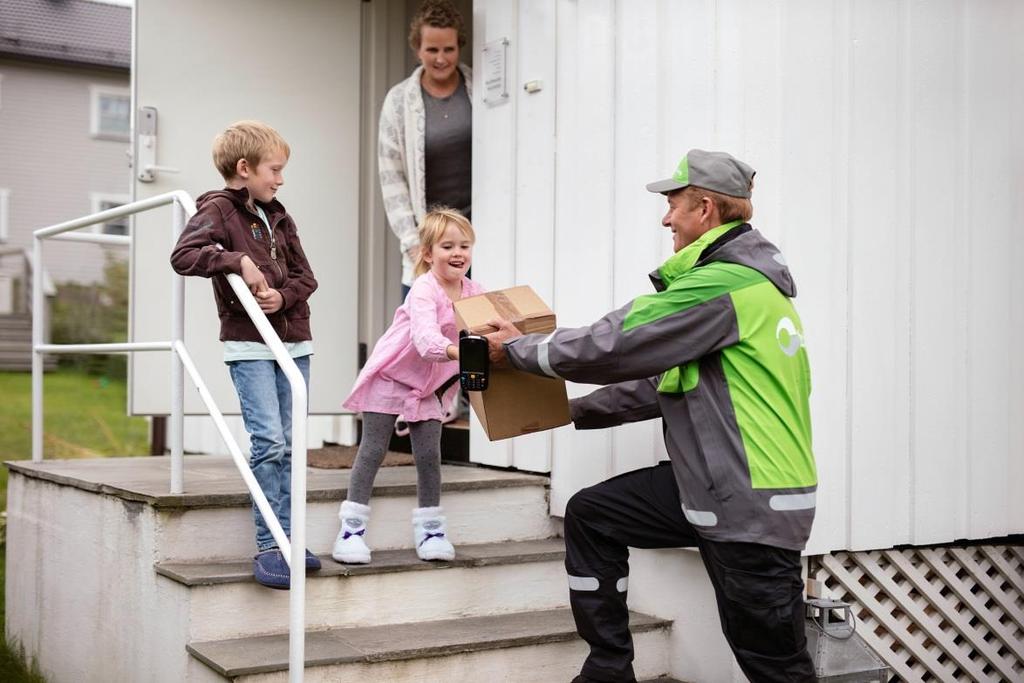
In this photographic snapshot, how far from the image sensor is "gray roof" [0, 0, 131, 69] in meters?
22.6

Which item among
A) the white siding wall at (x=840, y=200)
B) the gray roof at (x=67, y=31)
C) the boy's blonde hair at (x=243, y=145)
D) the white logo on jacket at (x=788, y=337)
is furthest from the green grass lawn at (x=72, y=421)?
the gray roof at (x=67, y=31)

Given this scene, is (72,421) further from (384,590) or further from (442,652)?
(442,652)

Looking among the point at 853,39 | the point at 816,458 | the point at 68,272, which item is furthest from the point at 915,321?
the point at 68,272

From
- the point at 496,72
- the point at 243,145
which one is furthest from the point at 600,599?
the point at 496,72

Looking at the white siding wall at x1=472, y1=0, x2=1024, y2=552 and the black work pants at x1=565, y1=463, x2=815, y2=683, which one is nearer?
the black work pants at x1=565, y1=463, x2=815, y2=683

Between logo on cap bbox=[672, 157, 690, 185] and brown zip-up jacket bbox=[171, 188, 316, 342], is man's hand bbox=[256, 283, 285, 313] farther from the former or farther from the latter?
logo on cap bbox=[672, 157, 690, 185]

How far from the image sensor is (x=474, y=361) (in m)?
3.37

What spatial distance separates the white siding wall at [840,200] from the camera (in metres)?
3.93

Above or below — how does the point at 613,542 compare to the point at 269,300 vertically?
below

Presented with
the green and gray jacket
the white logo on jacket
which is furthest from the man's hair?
the white logo on jacket

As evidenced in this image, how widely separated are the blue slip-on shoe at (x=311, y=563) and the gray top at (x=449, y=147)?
201 centimetres

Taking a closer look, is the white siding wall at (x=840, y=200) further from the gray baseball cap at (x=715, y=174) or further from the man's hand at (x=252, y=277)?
the man's hand at (x=252, y=277)

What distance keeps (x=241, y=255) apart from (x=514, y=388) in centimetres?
95

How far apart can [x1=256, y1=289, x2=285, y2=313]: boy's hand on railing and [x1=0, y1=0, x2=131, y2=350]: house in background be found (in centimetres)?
2007
